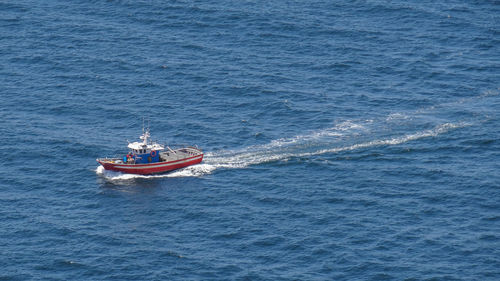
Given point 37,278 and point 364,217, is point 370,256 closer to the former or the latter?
point 364,217

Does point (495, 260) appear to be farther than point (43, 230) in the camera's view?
No

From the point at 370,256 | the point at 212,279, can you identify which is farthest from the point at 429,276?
the point at 212,279

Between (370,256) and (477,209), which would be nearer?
(370,256)

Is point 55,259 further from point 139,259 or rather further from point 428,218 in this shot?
point 428,218

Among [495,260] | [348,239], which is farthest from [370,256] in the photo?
[495,260]

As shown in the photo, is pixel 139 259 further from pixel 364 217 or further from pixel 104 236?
pixel 364 217

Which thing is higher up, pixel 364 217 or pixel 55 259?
pixel 364 217

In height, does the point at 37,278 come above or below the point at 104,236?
below
